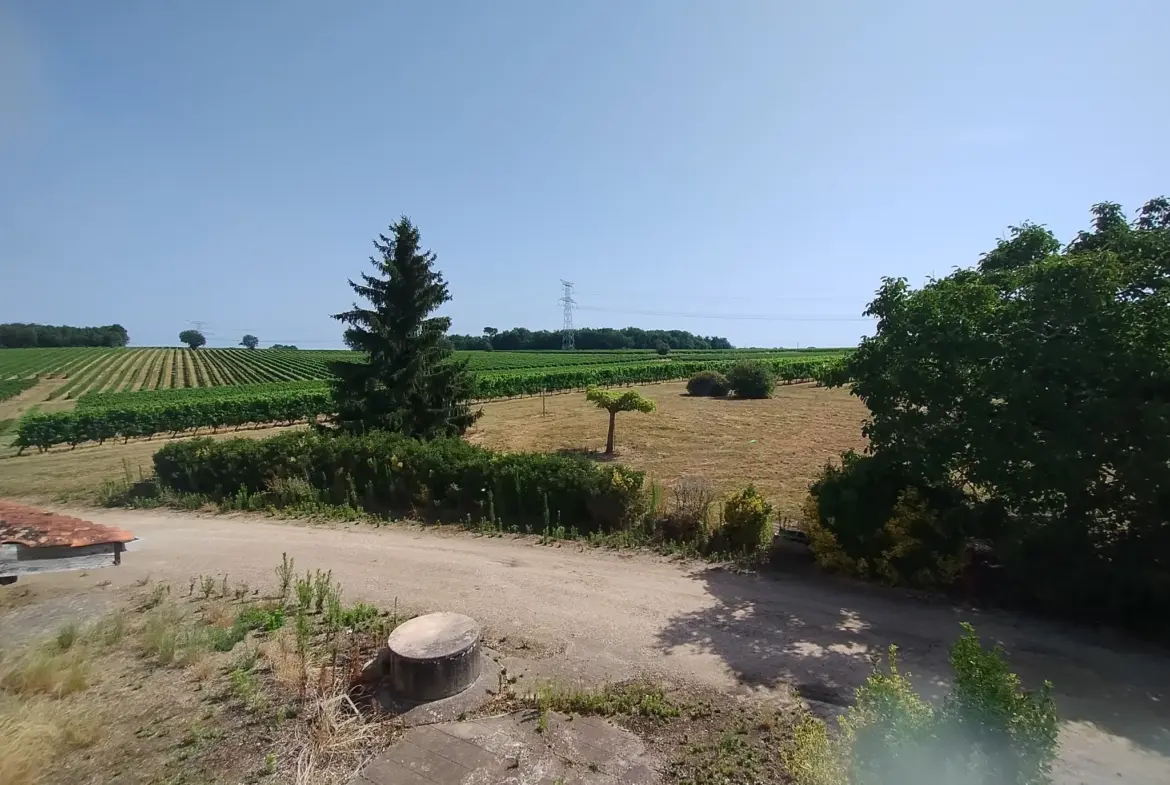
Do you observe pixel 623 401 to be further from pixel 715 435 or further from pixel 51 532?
pixel 51 532

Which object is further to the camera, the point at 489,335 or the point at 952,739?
the point at 489,335

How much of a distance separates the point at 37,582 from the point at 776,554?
11.0m

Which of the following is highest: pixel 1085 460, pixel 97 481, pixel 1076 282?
pixel 1076 282

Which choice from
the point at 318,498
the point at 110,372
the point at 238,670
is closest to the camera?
the point at 238,670

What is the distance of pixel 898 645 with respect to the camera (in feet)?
19.8

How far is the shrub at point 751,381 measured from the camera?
37.9 meters

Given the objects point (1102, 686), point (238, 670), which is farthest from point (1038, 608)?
point (238, 670)

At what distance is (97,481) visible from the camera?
54.9 feet

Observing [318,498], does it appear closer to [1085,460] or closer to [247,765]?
[247,765]

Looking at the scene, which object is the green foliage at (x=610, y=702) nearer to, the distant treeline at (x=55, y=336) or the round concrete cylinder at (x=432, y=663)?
the round concrete cylinder at (x=432, y=663)

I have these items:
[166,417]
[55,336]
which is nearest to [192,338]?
[55,336]

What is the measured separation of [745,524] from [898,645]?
3.02m

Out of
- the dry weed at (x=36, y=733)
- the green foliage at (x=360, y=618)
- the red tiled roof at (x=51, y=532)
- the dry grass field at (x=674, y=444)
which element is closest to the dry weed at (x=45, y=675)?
the dry weed at (x=36, y=733)

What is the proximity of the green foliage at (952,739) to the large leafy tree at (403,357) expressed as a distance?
1604 cm
